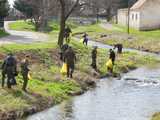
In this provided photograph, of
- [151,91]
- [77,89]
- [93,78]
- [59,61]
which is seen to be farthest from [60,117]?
[59,61]

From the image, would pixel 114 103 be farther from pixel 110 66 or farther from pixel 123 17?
pixel 123 17

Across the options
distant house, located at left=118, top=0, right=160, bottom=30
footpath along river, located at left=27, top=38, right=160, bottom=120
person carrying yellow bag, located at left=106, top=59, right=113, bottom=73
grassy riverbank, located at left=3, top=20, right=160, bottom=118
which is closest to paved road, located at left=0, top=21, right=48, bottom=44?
grassy riverbank, located at left=3, top=20, right=160, bottom=118

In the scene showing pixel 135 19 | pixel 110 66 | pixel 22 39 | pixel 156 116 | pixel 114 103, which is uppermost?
pixel 135 19

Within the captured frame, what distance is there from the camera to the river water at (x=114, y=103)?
94.4 ft

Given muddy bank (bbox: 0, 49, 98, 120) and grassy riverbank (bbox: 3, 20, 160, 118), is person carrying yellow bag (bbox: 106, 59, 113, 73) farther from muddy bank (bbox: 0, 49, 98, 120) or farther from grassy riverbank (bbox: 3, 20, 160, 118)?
muddy bank (bbox: 0, 49, 98, 120)

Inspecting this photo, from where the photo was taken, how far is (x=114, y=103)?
32.4 meters

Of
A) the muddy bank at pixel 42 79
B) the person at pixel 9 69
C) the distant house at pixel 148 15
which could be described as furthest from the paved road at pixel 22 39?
the distant house at pixel 148 15

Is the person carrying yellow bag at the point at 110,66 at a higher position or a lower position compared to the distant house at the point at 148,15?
lower

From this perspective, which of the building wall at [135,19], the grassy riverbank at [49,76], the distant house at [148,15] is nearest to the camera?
the grassy riverbank at [49,76]

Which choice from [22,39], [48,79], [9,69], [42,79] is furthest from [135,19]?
[9,69]

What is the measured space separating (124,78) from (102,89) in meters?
6.18

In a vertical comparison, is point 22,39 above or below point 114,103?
above

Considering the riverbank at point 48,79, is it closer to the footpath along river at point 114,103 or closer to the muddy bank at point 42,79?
the muddy bank at point 42,79

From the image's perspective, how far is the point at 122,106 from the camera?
104 feet
